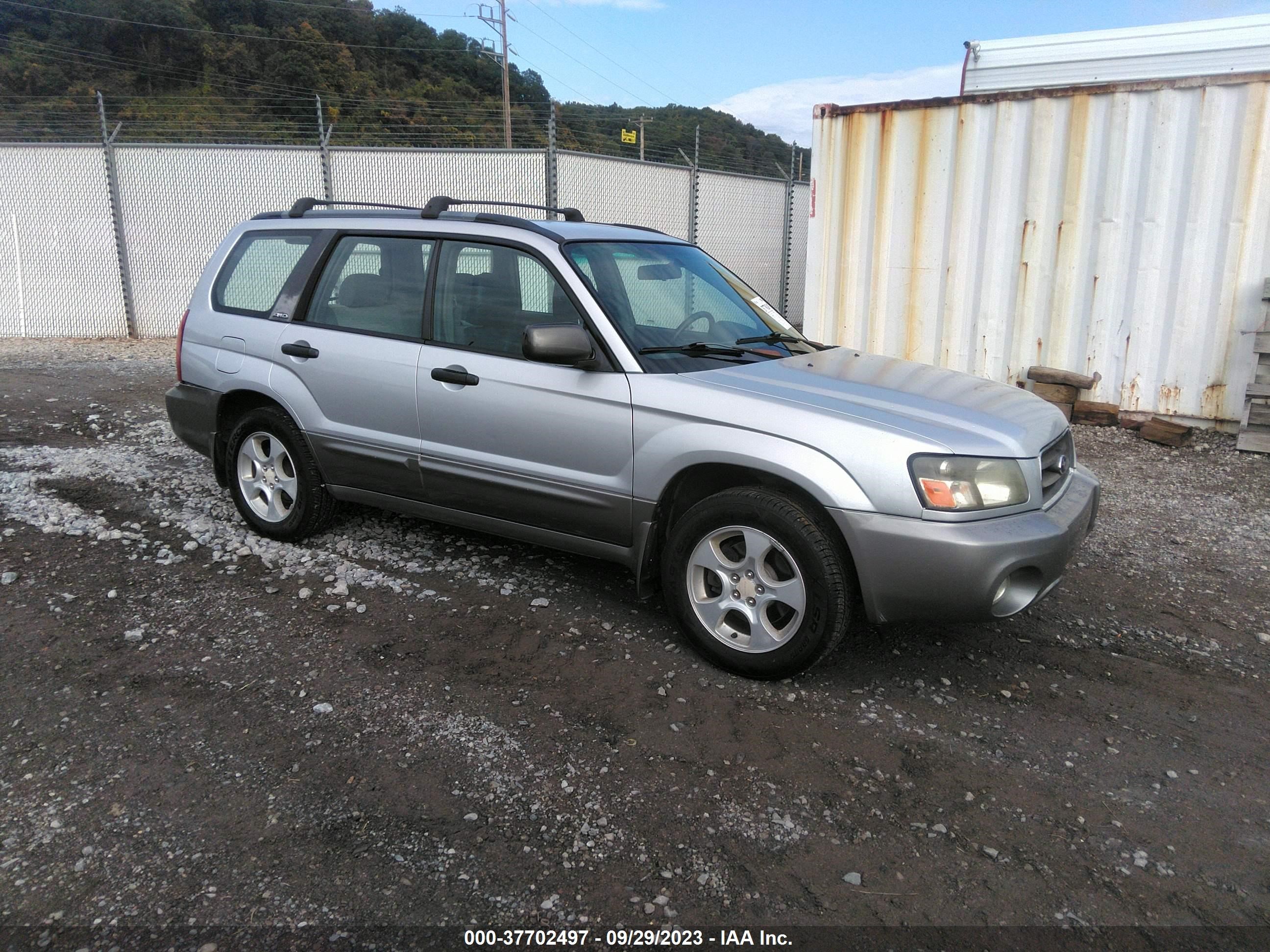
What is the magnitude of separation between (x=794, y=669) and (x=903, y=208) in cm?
595

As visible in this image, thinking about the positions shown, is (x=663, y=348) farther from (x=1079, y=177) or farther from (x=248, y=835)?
(x=1079, y=177)

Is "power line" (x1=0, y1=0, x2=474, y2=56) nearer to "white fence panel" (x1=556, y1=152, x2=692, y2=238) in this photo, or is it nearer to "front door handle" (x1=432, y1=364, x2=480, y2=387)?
"white fence panel" (x1=556, y1=152, x2=692, y2=238)

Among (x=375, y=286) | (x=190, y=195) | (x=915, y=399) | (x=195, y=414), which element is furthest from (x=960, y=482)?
(x=190, y=195)

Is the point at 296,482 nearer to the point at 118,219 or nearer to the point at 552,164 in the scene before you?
the point at 552,164

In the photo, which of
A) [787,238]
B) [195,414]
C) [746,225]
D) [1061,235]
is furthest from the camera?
[787,238]

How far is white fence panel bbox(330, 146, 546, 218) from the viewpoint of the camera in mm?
12258

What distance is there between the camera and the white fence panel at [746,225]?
14641 millimetres

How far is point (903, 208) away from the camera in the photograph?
820 centimetres

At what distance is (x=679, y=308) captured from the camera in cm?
422

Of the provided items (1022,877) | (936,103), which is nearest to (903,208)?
(936,103)

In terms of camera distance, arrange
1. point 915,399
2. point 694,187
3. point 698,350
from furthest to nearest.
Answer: point 694,187 → point 698,350 → point 915,399

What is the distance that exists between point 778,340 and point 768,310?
1.43 ft

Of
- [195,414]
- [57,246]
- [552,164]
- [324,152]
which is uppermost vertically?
[324,152]

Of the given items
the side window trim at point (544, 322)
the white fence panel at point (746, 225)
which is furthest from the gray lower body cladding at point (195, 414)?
the white fence panel at point (746, 225)
